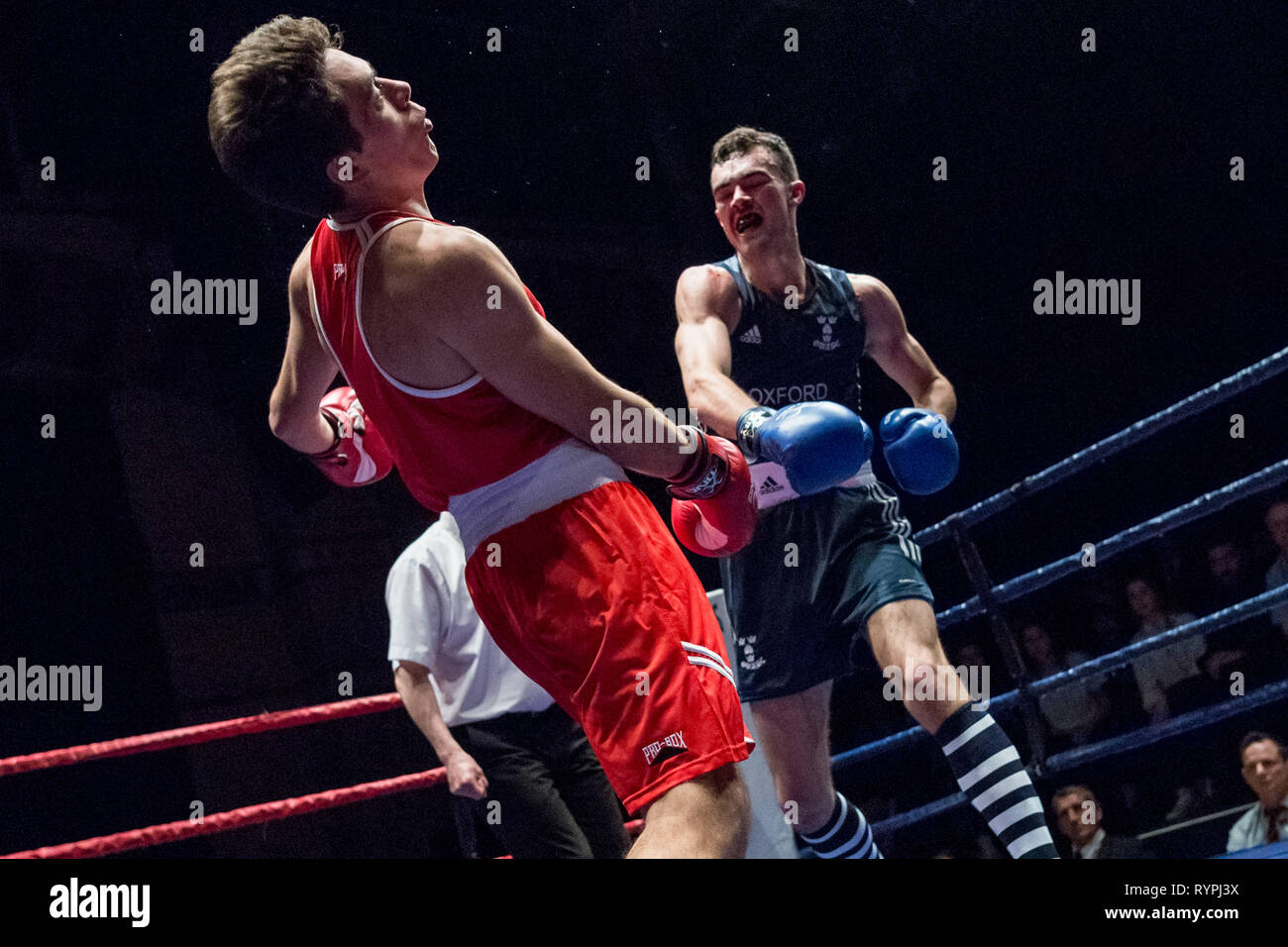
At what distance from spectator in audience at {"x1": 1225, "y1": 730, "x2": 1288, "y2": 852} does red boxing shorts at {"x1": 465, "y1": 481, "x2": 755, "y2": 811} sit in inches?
74.0

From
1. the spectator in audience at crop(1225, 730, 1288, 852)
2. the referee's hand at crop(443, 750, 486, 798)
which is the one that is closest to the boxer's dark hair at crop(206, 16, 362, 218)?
the referee's hand at crop(443, 750, 486, 798)

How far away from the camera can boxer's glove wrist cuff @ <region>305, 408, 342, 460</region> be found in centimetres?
158

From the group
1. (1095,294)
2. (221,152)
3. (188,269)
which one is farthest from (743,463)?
(1095,294)

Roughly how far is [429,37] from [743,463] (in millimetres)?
3544

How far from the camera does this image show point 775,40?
4699mm

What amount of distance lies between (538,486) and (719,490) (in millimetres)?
222

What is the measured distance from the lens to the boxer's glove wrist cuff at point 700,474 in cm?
126

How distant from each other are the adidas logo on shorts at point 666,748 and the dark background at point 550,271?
333cm

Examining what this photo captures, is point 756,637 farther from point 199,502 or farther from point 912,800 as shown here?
point 199,502

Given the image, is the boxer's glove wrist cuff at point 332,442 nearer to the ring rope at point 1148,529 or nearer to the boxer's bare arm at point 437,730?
the boxer's bare arm at point 437,730

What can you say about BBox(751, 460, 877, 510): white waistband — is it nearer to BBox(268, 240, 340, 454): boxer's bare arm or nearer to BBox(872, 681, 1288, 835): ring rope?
BBox(872, 681, 1288, 835): ring rope
